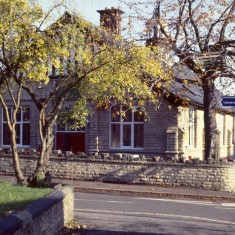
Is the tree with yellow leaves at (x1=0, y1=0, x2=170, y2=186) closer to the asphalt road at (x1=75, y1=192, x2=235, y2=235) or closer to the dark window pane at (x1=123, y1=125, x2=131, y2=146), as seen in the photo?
the asphalt road at (x1=75, y1=192, x2=235, y2=235)

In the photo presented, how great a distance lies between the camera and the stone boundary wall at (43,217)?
7.35 m

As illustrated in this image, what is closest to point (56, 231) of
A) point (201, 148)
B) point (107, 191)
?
point (107, 191)

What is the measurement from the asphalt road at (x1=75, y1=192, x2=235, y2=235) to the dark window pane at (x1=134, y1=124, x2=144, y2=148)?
7518 millimetres

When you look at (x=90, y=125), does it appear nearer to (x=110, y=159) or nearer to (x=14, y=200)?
(x=110, y=159)

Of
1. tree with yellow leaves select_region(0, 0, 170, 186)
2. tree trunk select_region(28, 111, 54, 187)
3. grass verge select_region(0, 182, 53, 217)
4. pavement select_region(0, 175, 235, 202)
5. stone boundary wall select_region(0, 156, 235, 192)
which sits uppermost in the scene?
tree with yellow leaves select_region(0, 0, 170, 186)

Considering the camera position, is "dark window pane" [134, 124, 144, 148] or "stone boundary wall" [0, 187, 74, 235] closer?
"stone boundary wall" [0, 187, 74, 235]

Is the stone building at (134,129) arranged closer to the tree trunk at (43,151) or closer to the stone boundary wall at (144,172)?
the stone boundary wall at (144,172)

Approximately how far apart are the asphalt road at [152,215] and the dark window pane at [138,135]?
24.7 feet

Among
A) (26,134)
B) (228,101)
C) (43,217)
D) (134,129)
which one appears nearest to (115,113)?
(134,129)

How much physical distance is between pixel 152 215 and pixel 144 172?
8.22m

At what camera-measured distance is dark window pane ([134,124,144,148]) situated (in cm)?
2612

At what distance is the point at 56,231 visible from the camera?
10.0 meters

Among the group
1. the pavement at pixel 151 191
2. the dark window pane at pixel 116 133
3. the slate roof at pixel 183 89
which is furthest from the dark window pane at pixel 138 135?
the pavement at pixel 151 191

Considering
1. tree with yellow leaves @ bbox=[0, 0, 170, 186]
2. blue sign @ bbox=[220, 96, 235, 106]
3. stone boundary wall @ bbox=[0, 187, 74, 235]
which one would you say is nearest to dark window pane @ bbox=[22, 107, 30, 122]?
tree with yellow leaves @ bbox=[0, 0, 170, 186]
